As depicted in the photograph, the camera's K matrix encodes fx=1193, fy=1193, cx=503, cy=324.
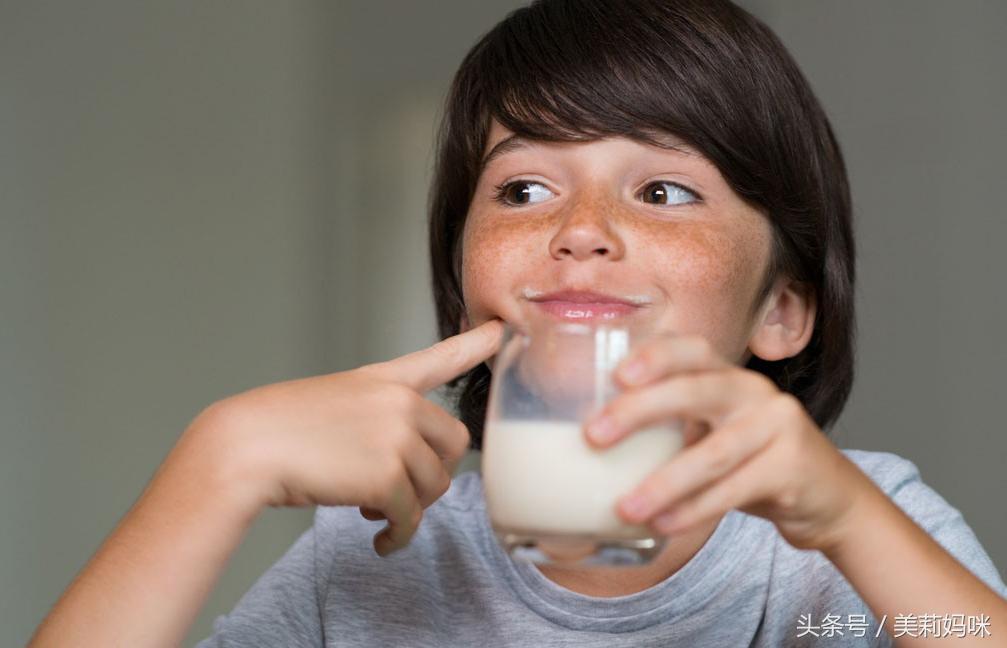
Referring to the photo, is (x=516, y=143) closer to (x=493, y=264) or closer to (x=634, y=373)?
(x=493, y=264)

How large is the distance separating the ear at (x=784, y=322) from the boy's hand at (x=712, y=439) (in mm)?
588

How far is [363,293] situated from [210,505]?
2.02 m

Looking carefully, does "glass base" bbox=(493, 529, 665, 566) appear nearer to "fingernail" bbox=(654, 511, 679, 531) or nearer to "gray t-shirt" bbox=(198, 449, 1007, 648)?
"fingernail" bbox=(654, 511, 679, 531)

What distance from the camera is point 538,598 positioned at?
4.34ft

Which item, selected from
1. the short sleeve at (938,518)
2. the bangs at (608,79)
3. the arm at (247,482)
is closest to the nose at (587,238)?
the bangs at (608,79)

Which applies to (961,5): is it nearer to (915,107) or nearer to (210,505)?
(915,107)

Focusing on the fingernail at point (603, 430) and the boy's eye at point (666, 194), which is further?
the boy's eye at point (666, 194)

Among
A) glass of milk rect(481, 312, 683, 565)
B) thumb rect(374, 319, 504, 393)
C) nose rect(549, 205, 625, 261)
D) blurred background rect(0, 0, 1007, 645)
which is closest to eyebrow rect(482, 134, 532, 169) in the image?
nose rect(549, 205, 625, 261)

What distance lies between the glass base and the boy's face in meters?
0.40

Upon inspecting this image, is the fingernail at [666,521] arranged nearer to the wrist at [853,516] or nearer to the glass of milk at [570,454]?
the glass of milk at [570,454]

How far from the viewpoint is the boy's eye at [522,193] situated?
1298 mm

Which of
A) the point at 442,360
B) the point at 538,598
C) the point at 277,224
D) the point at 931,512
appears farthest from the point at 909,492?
the point at 277,224

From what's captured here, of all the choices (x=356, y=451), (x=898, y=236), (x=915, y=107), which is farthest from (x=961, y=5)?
(x=356, y=451)

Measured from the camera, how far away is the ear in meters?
1.43
